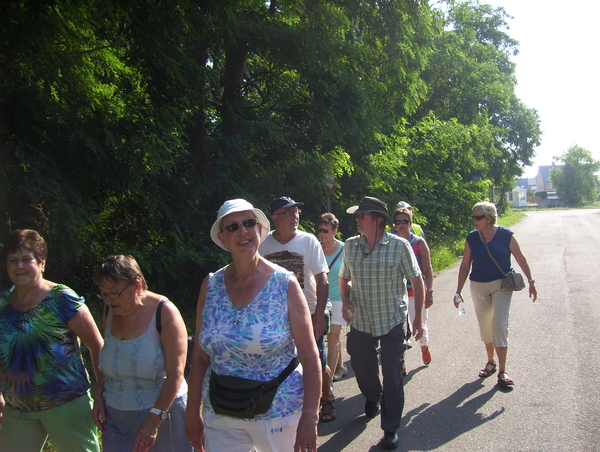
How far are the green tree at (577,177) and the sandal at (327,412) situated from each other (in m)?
115

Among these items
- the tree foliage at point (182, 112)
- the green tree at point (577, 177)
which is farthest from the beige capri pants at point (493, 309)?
the green tree at point (577, 177)

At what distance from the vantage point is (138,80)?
7.48 m

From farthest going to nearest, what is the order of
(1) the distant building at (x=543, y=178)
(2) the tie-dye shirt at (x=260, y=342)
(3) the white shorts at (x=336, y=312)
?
(1) the distant building at (x=543, y=178)
(3) the white shorts at (x=336, y=312)
(2) the tie-dye shirt at (x=260, y=342)

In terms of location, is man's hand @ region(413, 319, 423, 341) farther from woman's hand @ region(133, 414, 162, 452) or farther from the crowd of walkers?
woman's hand @ region(133, 414, 162, 452)

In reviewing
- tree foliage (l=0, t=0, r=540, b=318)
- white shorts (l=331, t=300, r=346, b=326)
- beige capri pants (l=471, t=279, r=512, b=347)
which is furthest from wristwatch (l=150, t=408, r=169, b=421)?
beige capri pants (l=471, t=279, r=512, b=347)

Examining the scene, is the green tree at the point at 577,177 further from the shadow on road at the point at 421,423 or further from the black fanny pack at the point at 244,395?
the black fanny pack at the point at 244,395

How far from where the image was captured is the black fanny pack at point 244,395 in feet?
Answer: 8.78

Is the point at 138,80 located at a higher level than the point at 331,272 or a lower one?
higher

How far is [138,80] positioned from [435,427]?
541 centimetres

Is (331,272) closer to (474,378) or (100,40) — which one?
(474,378)

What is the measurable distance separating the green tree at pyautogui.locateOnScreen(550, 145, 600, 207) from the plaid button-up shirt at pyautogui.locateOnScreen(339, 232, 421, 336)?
4529 inches

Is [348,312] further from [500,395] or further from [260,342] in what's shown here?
[260,342]

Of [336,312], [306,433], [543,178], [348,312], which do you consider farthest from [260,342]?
[543,178]

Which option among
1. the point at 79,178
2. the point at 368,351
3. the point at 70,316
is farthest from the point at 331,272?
the point at 70,316
